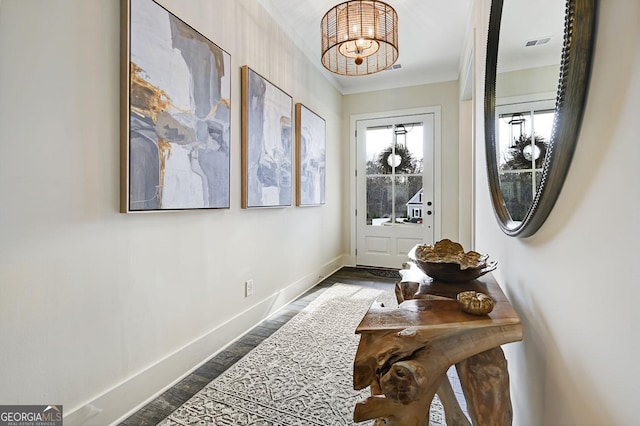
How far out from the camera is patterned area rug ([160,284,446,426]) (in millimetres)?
1421

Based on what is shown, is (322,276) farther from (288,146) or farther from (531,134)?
(531,134)

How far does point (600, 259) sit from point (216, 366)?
6.42 feet

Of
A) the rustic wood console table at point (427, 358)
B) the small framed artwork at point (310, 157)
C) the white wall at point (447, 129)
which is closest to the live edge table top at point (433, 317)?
the rustic wood console table at point (427, 358)

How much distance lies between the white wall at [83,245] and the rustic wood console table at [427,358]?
4.03 ft

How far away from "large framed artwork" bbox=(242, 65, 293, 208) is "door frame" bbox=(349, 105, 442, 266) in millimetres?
1747

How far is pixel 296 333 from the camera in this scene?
231cm

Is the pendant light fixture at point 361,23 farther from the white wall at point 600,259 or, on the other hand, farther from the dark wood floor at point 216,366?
the dark wood floor at point 216,366

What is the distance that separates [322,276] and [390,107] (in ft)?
8.48

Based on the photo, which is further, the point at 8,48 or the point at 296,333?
the point at 296,333

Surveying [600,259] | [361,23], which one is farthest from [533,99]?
[361,23]

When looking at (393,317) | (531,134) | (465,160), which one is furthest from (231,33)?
(465,160)

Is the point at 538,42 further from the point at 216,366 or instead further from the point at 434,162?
the point at 434,162

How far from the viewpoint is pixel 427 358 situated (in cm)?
73

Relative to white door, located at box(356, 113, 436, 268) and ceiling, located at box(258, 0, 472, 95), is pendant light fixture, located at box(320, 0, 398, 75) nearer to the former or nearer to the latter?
ceiling, located at box(258, 0, 472, 95)
